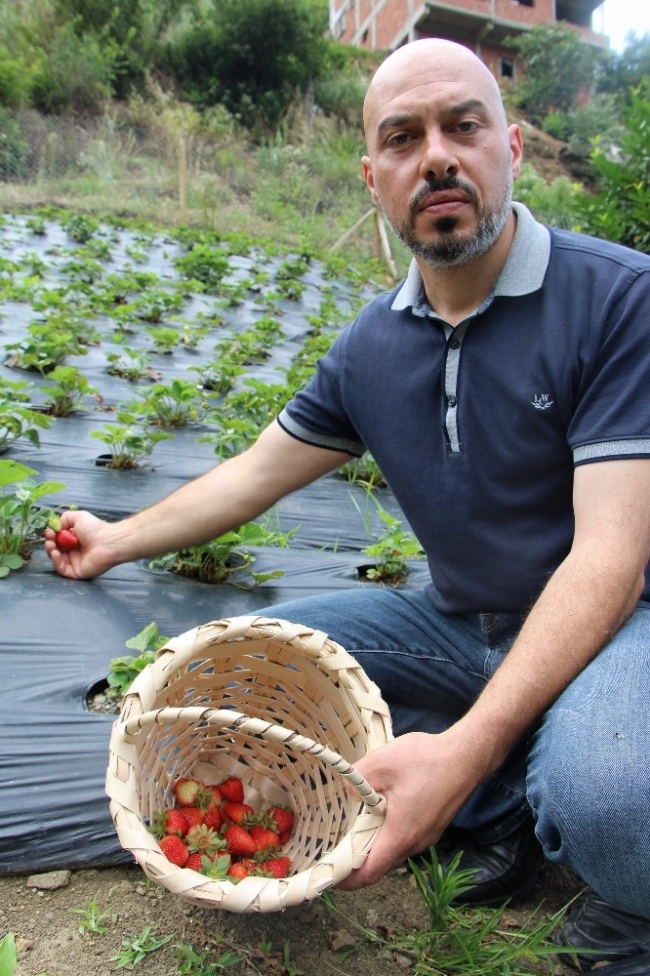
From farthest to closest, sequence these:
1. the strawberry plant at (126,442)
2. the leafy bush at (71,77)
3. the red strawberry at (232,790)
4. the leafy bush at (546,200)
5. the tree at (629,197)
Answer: the leafy bush at (71,77) < the leafy bush at (546,200) < the tree at (629,197) < the strawberry plant at (126,442) < the red strawberry at (232,790)

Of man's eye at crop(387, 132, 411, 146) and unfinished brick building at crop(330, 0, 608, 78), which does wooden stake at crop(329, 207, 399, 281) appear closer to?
man's eye at crop(387, 132, 411, 146)

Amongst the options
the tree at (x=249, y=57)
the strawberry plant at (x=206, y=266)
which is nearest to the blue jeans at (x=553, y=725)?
the strawberry plant at (x=206, y=266)

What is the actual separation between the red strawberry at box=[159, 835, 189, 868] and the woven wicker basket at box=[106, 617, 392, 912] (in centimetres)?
6

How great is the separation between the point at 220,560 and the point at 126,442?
719mm

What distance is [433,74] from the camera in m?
1.55

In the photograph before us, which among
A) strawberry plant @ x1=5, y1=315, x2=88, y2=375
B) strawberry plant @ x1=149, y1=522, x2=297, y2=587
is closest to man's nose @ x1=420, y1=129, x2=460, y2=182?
strawberry plant @ x1=149, y1=522, x2=297, y2=587

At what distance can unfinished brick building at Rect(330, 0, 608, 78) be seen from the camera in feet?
85.4

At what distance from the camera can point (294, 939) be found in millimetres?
1307

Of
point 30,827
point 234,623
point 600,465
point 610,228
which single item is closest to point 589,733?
point 600,465

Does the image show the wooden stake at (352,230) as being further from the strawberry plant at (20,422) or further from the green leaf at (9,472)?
the green leaf at (9,472)

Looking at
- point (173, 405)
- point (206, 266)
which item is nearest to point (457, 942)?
point (173, 405)

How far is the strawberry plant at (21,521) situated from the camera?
1998 millimetres

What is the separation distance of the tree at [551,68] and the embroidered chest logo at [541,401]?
2820cm

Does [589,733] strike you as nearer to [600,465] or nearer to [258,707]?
[600,465]
